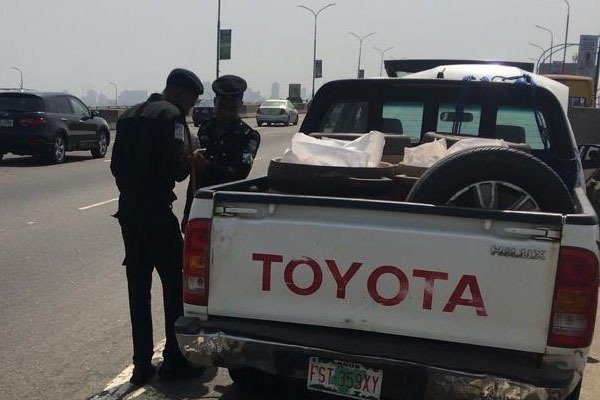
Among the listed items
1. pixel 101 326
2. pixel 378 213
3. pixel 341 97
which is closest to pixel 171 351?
pixel 101 326

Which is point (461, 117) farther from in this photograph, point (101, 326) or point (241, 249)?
point (101, 326)

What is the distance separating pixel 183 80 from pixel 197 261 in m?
1.43

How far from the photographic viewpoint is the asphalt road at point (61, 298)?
4234mm

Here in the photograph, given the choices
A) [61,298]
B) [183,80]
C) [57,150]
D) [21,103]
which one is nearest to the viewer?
[183,80]

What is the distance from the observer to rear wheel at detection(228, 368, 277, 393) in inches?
158

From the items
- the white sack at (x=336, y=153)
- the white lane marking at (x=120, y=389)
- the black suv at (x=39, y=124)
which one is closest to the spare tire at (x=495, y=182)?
the white sack at (x=336, y=153)

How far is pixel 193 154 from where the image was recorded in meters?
4.16

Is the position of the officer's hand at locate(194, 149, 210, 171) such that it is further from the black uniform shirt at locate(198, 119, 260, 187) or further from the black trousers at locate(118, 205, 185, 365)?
the black trousers at locate(118, 205, 185, 365)

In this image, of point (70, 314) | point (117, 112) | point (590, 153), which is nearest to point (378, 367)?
point (590, 153)

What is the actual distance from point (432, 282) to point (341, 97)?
253 centimetres

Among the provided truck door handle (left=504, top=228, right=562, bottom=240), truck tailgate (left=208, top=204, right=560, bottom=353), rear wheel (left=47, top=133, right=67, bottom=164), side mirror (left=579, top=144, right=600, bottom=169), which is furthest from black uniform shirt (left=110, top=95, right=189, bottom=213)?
rear wheel (left=47, top=133, right=67, bottom=164)

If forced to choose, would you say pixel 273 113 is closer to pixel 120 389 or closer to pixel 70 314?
pixel 70 314

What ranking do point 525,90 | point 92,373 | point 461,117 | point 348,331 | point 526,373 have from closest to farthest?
point 526,373 < point 348,331 < point 92,373 < point 525,90 < point 461,117

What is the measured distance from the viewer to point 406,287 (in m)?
2.91
